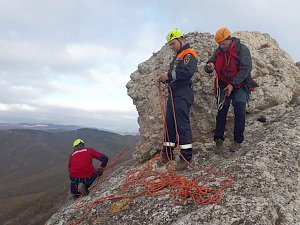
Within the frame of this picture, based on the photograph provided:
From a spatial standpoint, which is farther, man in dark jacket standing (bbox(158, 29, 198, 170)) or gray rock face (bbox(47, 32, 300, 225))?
man in dark jacket standing (bbox(158, 29, 198, 170))

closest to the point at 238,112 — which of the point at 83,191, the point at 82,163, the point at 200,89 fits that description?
the point at 200,89

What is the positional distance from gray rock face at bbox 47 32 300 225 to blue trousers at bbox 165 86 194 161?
76 cm

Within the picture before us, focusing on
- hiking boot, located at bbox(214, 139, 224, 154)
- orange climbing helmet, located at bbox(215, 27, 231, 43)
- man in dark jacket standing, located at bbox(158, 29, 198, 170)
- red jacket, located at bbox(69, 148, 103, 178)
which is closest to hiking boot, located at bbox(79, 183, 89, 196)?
red jacket, located at bbox(69, 148, 103, 178)

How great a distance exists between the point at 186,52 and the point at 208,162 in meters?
3.34

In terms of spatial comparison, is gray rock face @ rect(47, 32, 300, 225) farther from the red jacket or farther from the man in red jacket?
the red jacket

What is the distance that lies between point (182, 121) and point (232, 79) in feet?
6.50

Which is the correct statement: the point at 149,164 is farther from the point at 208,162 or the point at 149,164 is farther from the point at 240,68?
the point at 240,68

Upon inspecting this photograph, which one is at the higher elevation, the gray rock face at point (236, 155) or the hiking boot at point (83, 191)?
the gray rock face at point (236, 155)

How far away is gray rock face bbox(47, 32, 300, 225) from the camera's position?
597cm

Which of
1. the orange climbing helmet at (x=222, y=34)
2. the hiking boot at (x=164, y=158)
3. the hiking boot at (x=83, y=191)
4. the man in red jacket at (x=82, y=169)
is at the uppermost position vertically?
the orange climbing helmet at (x=222, y=34)

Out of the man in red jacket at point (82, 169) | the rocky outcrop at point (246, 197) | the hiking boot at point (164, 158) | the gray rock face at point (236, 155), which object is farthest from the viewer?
the man in red jacket at point (82, 169)

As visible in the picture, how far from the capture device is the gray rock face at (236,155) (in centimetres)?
597

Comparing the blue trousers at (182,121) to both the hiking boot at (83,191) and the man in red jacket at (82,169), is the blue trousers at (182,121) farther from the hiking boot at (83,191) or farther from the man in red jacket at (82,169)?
the hiking boot at (83,191)

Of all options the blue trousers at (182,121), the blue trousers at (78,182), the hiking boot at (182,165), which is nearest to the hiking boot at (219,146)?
the blue trousers at (182,121)
